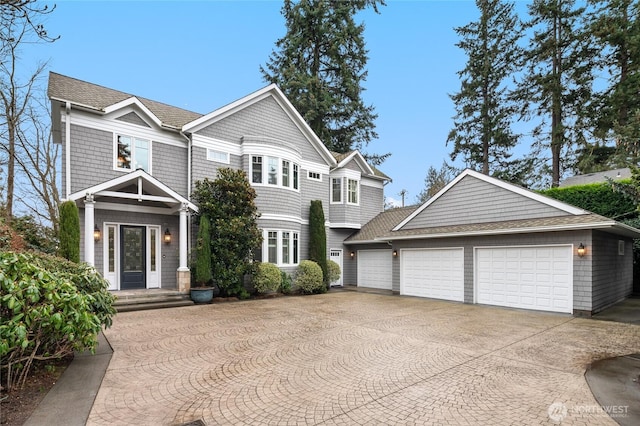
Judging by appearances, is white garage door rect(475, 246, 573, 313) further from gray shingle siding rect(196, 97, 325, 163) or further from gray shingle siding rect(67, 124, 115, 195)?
gray shingle siding rect(67, 124, 115, 195)

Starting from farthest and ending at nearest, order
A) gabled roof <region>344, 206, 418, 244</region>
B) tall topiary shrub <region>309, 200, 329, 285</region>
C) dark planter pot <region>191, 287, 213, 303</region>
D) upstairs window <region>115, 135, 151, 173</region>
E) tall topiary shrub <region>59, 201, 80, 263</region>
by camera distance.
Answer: gabled roof <region>344, 206, 418, 244</region>, tall topiary shrub <region>309, 200, 329, 285</region>, upstairs window <region>115, 135, 151, 173</region>, dark planter pot <region>191, 287, 213, 303</region>, tall topiary shrub <region>59, 201, 80, 263</region>

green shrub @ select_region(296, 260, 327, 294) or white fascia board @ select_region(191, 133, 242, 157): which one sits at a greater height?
white fascia board @ select_region(191, 133, 242, 157)

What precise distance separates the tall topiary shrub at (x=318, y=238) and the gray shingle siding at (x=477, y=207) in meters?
3.86

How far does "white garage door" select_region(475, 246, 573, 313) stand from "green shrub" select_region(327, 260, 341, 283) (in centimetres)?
653

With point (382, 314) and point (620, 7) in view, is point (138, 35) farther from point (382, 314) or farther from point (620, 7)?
point (620, 7)

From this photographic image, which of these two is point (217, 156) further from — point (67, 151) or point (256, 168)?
point (67, 151)

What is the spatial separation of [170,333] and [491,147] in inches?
980

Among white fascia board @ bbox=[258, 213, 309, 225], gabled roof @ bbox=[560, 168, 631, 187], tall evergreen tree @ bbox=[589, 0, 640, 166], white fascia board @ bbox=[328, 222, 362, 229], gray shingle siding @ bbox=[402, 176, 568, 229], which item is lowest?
white fascia board @ bbox=[328, 222, 362, 229]

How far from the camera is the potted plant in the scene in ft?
37.3

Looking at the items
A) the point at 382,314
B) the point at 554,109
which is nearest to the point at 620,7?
the point at 554,109

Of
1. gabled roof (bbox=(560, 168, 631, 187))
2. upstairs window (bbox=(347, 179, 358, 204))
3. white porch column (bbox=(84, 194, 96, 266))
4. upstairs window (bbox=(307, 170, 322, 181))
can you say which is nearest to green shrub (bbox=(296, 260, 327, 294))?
upstairs window (bbox=(307, 170, 322, 181))

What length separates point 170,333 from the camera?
7250mm

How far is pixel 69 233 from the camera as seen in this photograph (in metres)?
9.57

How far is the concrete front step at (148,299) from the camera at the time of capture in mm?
9914
